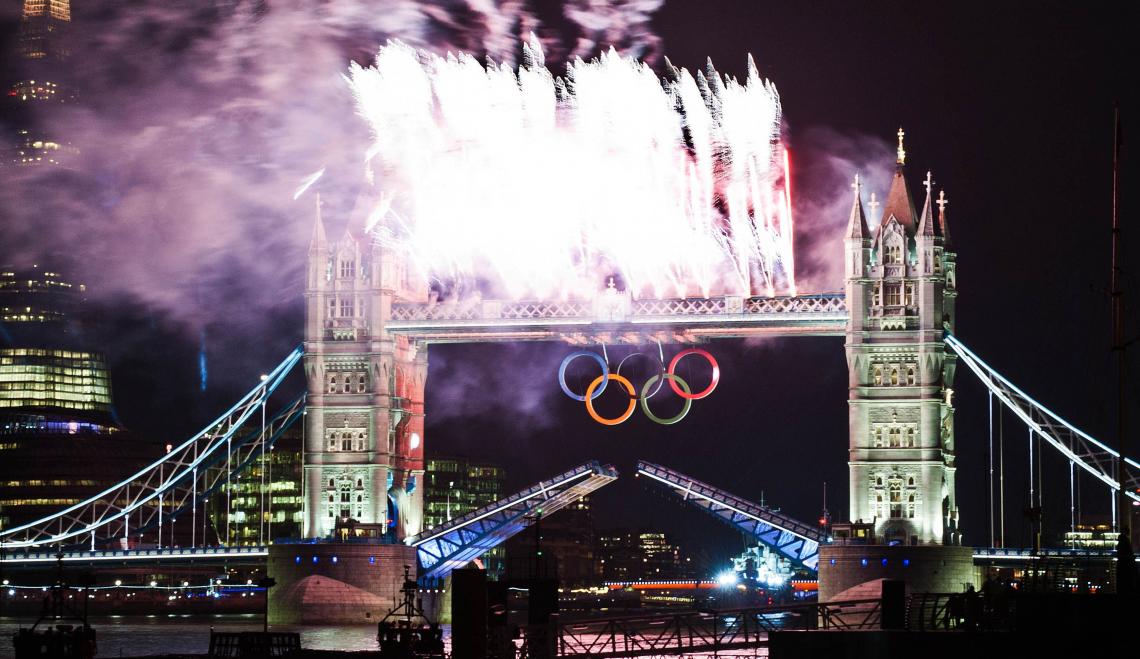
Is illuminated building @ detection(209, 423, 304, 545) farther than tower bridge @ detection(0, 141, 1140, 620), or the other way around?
illuminated building @ detection(209, 423, 304, 545)

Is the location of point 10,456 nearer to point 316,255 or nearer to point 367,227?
point 316,255

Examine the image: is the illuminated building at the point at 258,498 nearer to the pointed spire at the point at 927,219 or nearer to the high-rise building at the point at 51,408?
the high-rise building at the point at 51,408

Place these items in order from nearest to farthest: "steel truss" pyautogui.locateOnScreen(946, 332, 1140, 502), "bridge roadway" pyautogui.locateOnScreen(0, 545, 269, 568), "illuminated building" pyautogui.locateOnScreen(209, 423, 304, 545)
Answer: "steel truss" pyautogui.locateOnScreen(946, 332, 1140, 502) < "bridge roadway" pyautogui.locateOnScreen(0, 545, 269, 568) < "illuminated building" pyautogui.locateOnScreen(209, 423, 304, 545)

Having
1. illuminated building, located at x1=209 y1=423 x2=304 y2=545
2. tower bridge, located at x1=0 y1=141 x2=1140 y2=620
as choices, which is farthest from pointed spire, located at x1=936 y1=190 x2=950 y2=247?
illuminated building, located at x1=209 y1=423 x2=304 y2=545

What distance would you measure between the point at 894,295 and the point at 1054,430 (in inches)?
395

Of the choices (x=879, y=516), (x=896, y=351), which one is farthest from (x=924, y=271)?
(x=879, y=516)

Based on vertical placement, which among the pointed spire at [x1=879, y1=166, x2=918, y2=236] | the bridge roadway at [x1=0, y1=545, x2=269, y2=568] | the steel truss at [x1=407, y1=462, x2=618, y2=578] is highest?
the pointed spire at [x1=879, y1=166, x2=918, y2=236]

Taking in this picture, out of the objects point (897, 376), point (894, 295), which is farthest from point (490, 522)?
point (894, 295)

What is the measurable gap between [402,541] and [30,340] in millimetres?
88783

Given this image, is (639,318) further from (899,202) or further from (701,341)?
(899,202)

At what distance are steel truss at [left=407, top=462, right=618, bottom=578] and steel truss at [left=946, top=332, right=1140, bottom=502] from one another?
60.3ft

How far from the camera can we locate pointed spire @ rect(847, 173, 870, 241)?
109 m

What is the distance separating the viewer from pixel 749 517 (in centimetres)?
10844

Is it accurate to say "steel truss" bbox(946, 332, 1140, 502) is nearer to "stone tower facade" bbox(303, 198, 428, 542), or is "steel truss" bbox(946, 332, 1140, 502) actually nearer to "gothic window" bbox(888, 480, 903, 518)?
"gothic window" bbox(888, 480, 903, 518)
